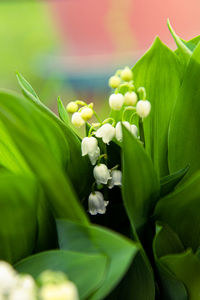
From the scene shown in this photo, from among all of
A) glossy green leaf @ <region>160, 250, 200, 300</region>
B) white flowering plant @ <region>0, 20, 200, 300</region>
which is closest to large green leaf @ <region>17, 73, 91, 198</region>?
white flowering plant @ <region>0, 20, 200, 300</region>

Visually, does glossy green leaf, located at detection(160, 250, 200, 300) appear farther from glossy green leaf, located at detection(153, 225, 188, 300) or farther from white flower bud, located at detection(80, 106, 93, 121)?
white flower bud, located at detection(80, 106, 93, 121)

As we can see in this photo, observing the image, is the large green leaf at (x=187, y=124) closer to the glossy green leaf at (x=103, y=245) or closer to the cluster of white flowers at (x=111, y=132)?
the cluster of white flowers at (x=111, y=132)

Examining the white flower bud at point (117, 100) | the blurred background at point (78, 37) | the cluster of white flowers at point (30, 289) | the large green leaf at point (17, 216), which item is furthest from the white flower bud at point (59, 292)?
the blurred background at point (78, 37)

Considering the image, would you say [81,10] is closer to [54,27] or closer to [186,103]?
[54,27]

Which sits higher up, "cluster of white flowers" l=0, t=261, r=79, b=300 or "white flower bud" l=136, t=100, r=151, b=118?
"white flower bud" l=136, t=100, r=151, b=118

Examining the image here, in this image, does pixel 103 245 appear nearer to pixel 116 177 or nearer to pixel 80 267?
pixel 80 267
